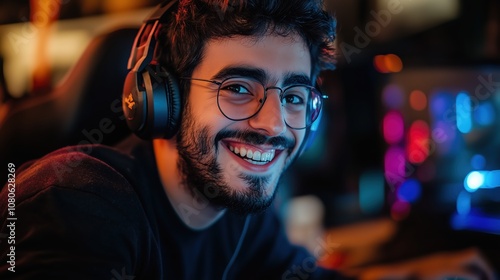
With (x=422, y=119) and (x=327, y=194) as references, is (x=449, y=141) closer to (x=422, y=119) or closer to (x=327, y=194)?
(x=422, y=119)

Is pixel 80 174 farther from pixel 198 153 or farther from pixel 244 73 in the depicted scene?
pixel 244 73

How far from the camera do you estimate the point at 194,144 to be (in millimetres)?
1022

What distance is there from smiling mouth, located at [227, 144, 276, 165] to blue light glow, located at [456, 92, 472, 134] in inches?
49.2

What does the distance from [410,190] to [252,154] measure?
1.64 meters

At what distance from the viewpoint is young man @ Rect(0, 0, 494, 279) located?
89 centimetres

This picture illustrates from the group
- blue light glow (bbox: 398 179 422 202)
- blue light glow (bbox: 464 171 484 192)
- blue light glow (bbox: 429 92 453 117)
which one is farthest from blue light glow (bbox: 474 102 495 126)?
blue light glow (bbox: 398 179 422 202)

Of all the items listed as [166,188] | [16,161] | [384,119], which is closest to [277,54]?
[166,188]

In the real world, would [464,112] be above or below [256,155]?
above

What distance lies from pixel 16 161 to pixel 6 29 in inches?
A: 13.8

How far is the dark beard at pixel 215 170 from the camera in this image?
1006 mm

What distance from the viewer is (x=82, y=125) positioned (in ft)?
3.75

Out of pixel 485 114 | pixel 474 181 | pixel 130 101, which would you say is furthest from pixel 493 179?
pixel 130 101

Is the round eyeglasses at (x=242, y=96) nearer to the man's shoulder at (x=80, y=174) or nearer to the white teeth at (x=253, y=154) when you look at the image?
the white teeth at (x=253, y=154)

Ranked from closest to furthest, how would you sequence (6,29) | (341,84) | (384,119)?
1. (6,29)
2. (384,119)
3. (341,84)
